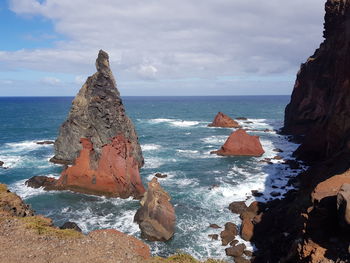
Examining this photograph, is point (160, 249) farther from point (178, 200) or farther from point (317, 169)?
point (317, 169)

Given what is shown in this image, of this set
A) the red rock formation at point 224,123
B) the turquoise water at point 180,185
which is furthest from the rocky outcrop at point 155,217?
the red rock formation at point 224,123

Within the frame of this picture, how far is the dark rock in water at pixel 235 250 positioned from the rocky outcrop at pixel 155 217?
5930mm

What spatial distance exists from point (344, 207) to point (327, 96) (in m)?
55.7

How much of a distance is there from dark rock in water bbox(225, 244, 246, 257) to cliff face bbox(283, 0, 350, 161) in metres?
15.5

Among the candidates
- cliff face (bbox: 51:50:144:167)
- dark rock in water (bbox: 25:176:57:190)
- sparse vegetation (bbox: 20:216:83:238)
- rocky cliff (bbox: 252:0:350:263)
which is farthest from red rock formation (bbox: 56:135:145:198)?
sparse vegetation (bbox: 20:216:83:238)

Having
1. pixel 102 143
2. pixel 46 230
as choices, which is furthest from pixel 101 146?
pixel 46 230

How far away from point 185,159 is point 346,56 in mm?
30893

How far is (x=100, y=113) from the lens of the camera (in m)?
46.6

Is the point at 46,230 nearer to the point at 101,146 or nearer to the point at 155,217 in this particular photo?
the point at 155,217

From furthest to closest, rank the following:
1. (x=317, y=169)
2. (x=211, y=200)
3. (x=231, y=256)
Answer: (x=211, y=200), (x=317, y=169), (x=231, y=256)

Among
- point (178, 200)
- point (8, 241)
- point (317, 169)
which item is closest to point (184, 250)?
point (178, 200)

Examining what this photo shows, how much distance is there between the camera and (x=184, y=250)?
28.8 meters

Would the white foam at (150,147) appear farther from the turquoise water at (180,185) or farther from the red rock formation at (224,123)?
the red rock formation at (224,123)

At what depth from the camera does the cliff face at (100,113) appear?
4528 cm
